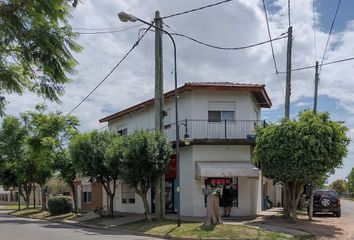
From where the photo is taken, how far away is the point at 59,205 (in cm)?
3769

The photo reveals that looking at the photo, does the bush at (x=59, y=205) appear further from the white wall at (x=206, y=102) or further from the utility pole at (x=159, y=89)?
the utility pole at (x=159, y=89)

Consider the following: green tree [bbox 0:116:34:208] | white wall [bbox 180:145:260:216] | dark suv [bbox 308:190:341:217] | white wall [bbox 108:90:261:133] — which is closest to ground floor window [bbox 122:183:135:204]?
white wall [bbox 180:145:260:216]

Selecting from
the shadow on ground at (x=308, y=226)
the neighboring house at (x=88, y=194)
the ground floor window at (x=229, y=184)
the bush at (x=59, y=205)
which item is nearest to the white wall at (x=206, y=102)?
the ground floor window at (x=229, y=184)

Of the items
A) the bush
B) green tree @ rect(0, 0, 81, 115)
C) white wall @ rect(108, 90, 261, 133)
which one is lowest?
the bush

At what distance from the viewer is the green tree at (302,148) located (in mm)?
22234

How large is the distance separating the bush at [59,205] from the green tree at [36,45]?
3222 centimetres

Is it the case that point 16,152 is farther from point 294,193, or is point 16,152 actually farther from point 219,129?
point 294,193

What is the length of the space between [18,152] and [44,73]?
42648 mm

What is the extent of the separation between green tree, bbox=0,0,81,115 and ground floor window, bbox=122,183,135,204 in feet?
91.0

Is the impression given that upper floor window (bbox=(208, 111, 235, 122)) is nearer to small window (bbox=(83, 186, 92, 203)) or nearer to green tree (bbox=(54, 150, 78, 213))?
green tree (bbox=(54, 150, 78, 213))

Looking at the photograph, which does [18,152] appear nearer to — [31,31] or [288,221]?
[288,221]

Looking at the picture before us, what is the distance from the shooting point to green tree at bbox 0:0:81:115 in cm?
563

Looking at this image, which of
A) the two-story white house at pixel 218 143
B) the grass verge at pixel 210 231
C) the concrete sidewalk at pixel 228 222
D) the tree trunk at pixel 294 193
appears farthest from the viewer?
the two-story white house at pixel 218 143

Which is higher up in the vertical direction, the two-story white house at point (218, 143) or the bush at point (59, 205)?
the two-story white house at point (218, 143)
